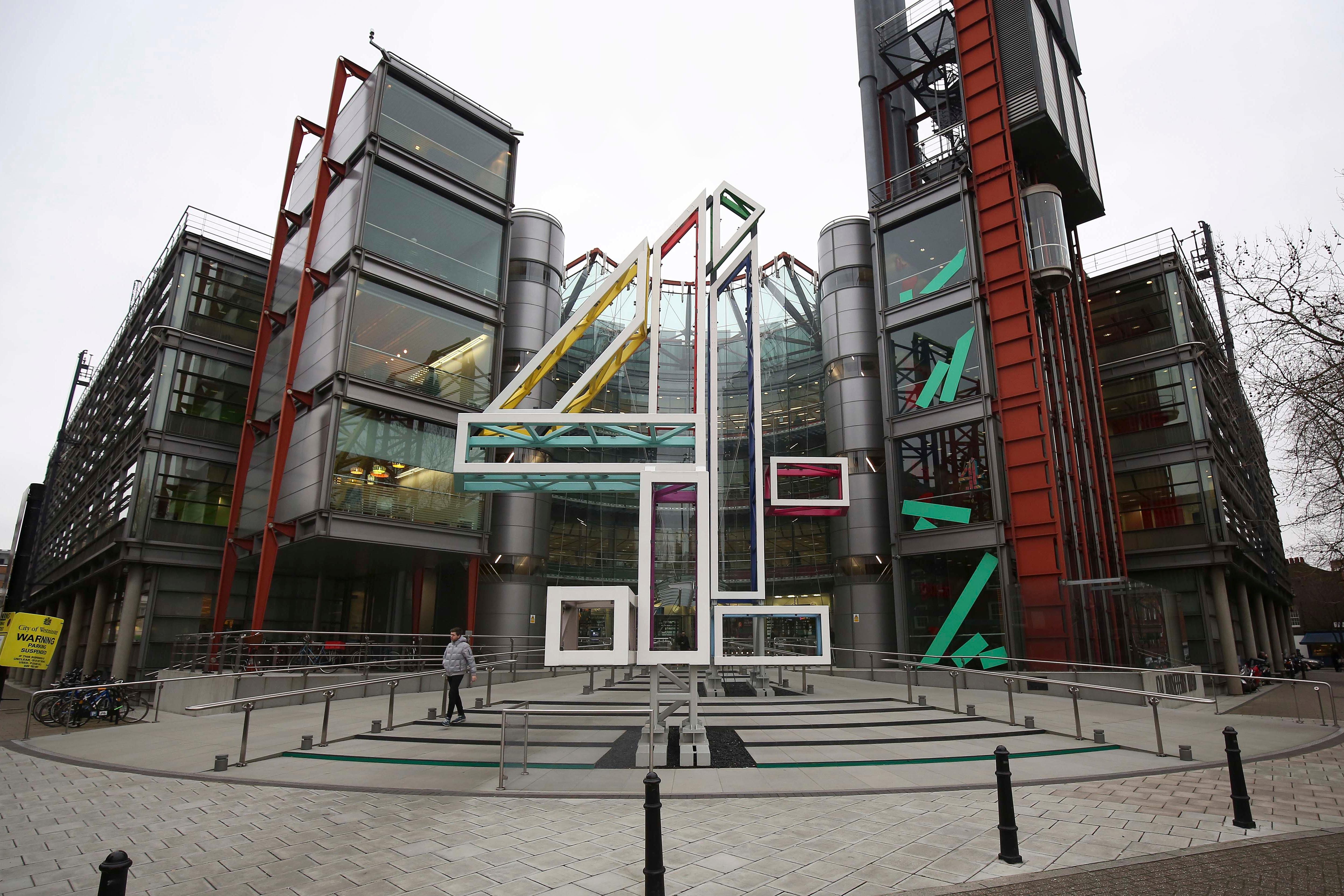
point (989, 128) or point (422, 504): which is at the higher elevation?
point (989, 128)

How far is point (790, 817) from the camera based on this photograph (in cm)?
704

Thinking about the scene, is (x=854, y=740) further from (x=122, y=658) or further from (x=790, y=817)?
(x=122, y=658)

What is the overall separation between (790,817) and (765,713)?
8.10 m

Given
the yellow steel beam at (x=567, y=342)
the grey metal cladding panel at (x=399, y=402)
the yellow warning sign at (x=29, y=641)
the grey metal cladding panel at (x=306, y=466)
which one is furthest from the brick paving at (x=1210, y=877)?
the grey metal cladding panel at (x=306, y=466)

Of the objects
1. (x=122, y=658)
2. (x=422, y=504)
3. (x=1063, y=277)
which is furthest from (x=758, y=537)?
(x=122, y=658)

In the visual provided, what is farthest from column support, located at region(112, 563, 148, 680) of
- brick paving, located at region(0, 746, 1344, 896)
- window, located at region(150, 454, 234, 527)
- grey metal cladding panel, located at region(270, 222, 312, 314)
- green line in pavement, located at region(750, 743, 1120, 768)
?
green line in pavement, located at region(750, 743, 1120, 768)

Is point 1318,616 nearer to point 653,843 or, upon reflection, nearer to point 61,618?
point 653,843

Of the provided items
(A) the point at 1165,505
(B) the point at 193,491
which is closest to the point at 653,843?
(B) the point at 193,491

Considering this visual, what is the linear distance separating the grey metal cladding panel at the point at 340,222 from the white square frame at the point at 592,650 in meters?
19.4

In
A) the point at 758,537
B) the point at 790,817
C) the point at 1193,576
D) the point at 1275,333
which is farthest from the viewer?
the point at 1193,576

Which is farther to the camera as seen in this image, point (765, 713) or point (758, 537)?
point (765, 713)

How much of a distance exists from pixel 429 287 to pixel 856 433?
18009mm

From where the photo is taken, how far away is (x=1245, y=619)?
110 feet

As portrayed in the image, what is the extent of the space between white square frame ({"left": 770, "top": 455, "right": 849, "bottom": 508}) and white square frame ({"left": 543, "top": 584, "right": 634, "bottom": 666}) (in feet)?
19.6
